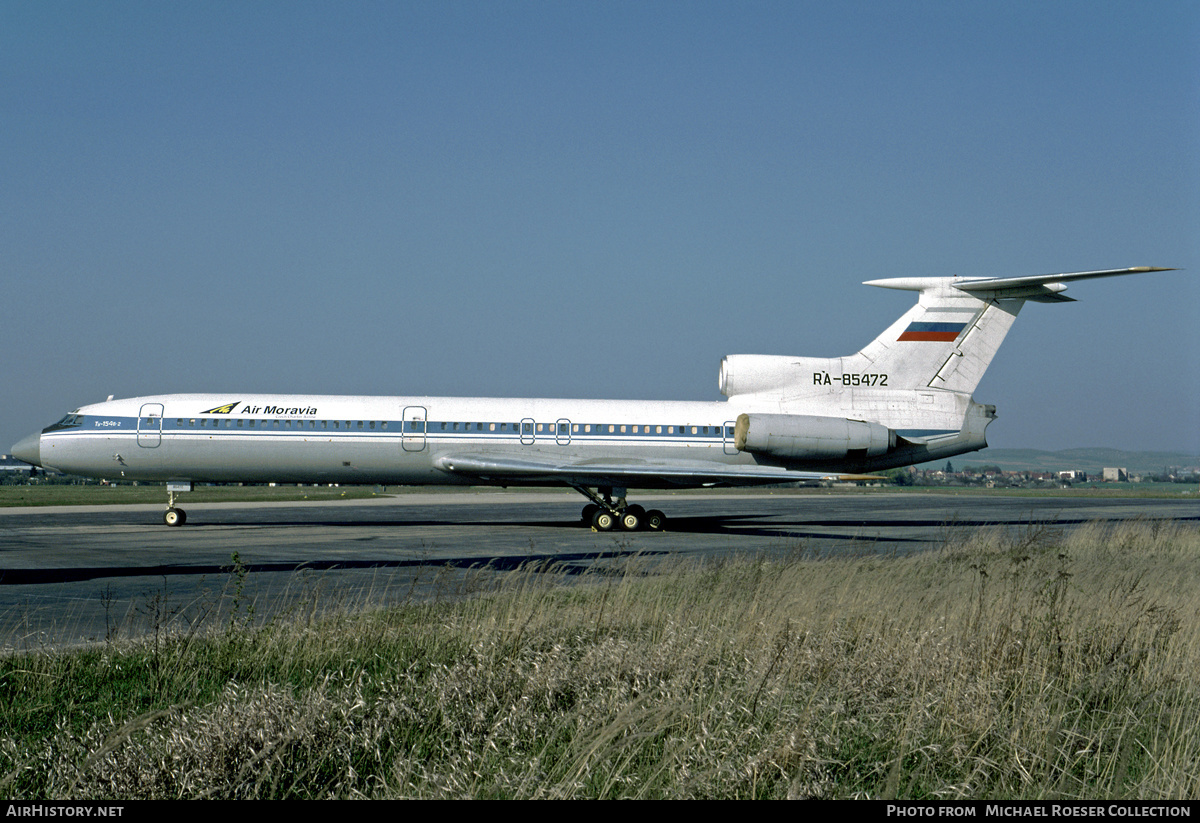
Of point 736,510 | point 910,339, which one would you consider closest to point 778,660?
point 910,339

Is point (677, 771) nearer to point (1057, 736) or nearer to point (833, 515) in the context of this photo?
point (1057, 736)

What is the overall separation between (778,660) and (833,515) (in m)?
30.4

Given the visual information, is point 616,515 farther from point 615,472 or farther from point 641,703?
point 641,703

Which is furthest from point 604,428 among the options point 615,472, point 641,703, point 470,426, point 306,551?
point 641,703

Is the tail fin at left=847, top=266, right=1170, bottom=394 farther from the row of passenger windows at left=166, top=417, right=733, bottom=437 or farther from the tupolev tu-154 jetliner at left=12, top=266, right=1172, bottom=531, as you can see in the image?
the row of passenger windows at left=166, top=417, right=733, bottom=437

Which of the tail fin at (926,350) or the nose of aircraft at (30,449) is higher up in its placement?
the tail fin at (926,350)

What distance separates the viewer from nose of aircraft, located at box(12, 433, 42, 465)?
2664 centimetres

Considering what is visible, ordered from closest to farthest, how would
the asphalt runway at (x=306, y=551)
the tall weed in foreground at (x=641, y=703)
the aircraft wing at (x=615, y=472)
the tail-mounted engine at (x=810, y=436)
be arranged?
the tall weed in foreground at (x=641, y=703)
the asphalt runway at (x=306, y=551)
the aircraft wing at (x=615, y=472)
the tail-mounted engine at (x=810, y=436)

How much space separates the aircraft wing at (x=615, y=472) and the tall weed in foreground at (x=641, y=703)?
14368 mm

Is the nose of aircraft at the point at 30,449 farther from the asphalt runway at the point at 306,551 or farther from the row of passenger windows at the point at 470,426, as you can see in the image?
the row of passenger windows at the point at 470,426

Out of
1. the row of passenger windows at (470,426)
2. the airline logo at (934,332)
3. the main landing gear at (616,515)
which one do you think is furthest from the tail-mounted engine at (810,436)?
the main landing gear at (616,515)

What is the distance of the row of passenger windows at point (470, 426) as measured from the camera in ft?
85.6

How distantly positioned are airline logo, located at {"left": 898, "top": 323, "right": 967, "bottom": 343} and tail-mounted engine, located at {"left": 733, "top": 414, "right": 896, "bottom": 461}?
2716 mm

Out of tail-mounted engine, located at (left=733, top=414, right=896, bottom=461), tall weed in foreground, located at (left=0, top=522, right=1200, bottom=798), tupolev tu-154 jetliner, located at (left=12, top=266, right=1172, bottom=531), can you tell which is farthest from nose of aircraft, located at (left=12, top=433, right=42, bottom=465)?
tall weed in foreground, located at (left=0, top=522, right=1200, bottom=798)
